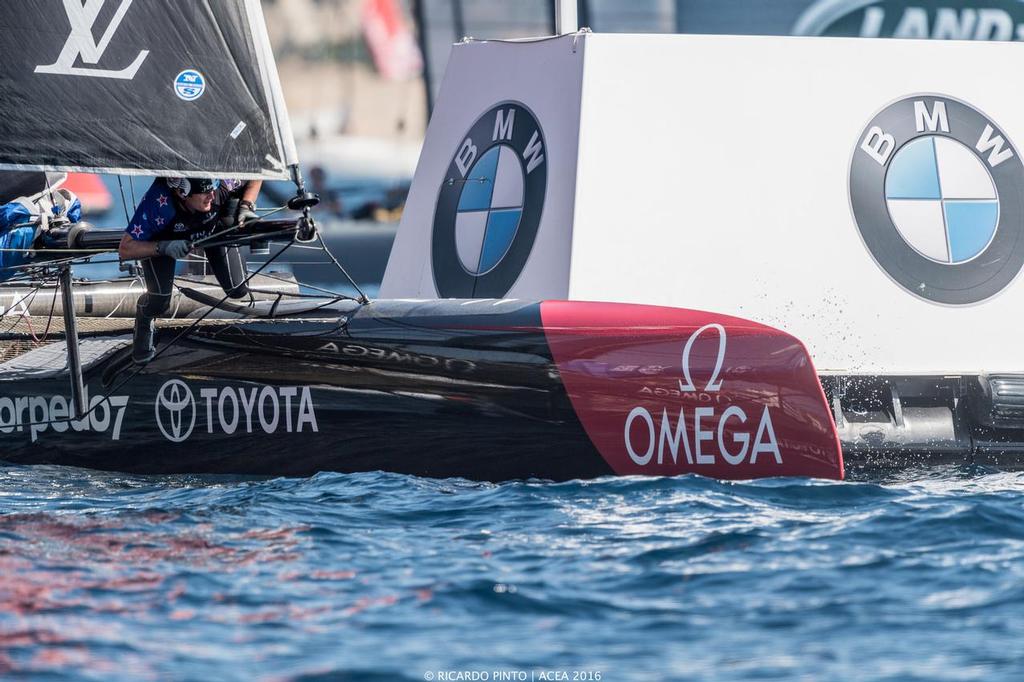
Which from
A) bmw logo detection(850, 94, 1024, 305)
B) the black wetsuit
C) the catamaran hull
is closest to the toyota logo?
the catamaran hull

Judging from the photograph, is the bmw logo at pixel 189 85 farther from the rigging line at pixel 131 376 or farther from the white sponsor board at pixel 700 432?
the white sponsor board at pixel 700 432

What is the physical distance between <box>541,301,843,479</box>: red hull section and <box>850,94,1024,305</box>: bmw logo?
4.94 feet

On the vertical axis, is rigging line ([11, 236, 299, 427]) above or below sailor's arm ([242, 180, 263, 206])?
below

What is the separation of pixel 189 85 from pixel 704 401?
2920 mm

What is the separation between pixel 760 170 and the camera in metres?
6.89

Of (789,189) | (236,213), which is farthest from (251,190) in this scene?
(789,189)

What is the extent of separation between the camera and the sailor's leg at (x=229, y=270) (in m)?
6.69

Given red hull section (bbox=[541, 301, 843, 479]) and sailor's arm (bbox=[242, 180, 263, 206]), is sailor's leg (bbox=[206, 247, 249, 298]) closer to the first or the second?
sailor's arm (bbox=[242, 180, 263, 206])

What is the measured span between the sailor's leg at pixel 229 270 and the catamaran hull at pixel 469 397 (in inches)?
14.7

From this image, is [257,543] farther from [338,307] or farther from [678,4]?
[678,4]

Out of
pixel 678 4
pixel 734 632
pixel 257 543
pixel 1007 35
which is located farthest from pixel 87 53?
pixel 1007 35

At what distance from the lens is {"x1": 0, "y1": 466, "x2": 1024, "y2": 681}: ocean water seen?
3658 mm

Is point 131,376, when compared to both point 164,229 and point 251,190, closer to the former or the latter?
point 164,229

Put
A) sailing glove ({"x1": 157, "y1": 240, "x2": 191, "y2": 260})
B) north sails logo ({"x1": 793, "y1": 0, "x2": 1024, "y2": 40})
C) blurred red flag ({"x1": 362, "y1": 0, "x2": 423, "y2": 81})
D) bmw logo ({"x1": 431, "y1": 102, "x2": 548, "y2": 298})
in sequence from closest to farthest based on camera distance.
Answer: sailing glove ({"x1": 157, "y1": 240, "x2": 191, "y2": 260})
bmw logo ({"x1": 431, "y1": 102, "x2": 548, "y2": 298})
north sails logo ({"x1": 793, "y1": 0, "x2": 1024, "y2": 40})
blurred red flag ({"x1": 362, "y1": 0, "x2": 423, "y2": 81})
